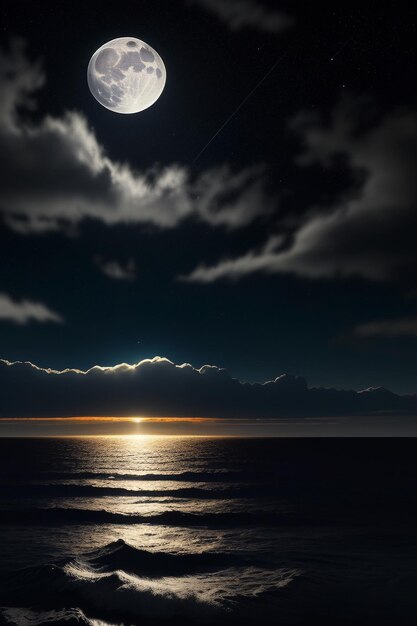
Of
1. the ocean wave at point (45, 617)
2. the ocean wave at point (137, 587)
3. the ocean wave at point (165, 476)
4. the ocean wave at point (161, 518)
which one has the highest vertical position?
the ocean wave at point (45, 617)

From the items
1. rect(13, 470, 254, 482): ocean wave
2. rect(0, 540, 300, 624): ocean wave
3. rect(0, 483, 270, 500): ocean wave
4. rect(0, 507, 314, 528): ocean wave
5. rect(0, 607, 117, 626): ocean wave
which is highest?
rect(0, 607, 117, 626): ocean wave

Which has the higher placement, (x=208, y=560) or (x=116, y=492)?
(x=208, y=560)

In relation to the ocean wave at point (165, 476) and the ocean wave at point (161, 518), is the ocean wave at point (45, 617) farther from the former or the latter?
the ocean wave at point (165, 476)

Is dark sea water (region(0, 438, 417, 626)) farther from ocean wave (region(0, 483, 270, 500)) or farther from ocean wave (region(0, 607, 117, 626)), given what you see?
ocean wave (region(0, 483, 270, 500))

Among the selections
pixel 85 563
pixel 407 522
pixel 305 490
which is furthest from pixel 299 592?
pixel 305 490

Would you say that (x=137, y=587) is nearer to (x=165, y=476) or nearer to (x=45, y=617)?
(x=45, y=617)

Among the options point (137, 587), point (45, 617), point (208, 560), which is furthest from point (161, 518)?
point (45, 617)

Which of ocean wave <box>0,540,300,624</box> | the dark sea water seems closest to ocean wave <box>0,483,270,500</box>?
the dark sea water

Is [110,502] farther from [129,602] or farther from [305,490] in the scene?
[129,602]

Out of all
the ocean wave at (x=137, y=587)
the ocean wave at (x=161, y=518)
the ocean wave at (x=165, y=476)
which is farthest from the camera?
the ocean wave at (x=165, y=476)

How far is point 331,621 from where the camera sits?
15320 millimetres

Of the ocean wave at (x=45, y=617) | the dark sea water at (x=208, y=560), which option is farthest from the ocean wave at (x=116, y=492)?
the ocean wave at (x=45, y=617)

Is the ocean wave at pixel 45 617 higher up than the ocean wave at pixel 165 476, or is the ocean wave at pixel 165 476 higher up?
the ocean wave at pixel 45 617

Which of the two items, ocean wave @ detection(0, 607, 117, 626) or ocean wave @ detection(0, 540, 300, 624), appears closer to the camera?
ocean wave @ detection(0, 607, 117, 626)
